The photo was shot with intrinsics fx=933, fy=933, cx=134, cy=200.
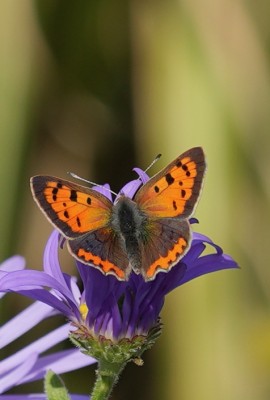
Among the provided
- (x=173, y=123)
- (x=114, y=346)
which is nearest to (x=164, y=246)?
(x=114, y=346)

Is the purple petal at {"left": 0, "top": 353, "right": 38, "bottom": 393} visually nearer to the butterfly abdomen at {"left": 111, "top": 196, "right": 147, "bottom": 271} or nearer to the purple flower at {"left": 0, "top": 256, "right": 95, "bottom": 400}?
the purple flower at {"left": 0, "top": 256, "right": 95, "bottom": 400}

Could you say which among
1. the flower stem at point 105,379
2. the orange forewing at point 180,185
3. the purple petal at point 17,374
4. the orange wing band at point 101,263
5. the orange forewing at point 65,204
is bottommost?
the purple petal at point 17,374

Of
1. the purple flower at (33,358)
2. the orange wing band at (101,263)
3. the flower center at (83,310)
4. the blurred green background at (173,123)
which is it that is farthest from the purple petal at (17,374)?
the blurred green background at (173,123)

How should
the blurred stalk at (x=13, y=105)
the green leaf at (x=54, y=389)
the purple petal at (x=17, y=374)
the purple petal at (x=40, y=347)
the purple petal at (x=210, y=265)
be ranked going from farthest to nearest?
the blurred stalk at (x=13, y=105), the purple petal at (x=40, y=347), the purple petal at (x=17, y=374), the purple petal at (x=210, y=265), the green leaf at (x=54, y=389)

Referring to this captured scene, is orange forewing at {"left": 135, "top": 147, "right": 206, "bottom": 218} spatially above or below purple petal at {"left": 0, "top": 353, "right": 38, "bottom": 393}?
above

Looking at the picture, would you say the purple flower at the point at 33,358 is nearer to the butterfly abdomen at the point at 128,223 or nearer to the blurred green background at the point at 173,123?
the butterfly abdomen at the point at 128,223

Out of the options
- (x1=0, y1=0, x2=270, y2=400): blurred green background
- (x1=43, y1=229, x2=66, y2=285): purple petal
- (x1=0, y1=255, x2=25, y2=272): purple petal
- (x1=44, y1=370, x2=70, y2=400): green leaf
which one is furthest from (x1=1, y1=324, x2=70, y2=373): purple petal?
(x1=0, y1=0, x2=270, y2=400): blurred green background

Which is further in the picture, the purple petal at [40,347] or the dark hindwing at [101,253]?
the purple petal at [40,347]
